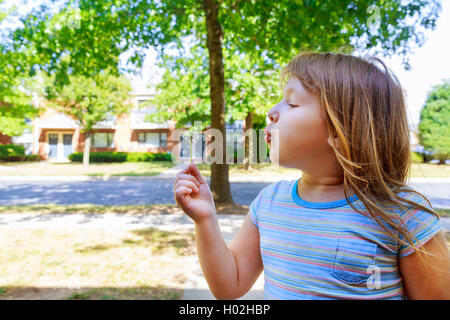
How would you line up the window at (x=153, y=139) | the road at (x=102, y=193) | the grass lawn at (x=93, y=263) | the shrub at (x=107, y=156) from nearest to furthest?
1. the grass lawn at (x=93, y=263)
2. the road at (x=102, y=193)
3. the window at (x=153, y=139)
4. the shrub at (x=107, y=156)

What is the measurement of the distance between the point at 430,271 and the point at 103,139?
71.1 ft

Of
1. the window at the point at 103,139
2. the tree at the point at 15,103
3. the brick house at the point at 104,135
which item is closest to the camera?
the tree at the point at 15,103

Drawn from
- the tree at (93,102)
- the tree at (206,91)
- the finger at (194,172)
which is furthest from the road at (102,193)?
the finger at (194,172)

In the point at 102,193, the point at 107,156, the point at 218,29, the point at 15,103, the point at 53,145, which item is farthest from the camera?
the point at 53,145

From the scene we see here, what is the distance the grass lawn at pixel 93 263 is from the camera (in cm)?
305

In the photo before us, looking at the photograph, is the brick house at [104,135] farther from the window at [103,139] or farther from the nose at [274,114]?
the nose at [274,114]

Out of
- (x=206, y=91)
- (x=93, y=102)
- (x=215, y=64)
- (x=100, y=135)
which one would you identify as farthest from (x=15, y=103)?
(x=215, y=64)

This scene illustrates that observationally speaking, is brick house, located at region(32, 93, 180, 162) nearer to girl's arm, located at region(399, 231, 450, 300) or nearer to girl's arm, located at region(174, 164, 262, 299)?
girl's arm, located at region(174, 164, 262, 299)

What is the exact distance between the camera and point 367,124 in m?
0.80

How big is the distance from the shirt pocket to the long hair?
81 millimetres

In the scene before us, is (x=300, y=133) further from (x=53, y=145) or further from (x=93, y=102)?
(x=53, y=145)

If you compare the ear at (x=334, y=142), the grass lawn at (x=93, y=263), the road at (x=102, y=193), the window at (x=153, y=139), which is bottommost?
the road at (x=102, y=193)

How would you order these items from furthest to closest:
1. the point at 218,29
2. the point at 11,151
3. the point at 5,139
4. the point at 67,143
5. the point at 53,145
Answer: the point at 5,139, the point at 11,151, the point at 53,145, the point at 67,143, the point at 218,29

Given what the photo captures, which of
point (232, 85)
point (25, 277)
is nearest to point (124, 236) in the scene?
point (25, 277)
